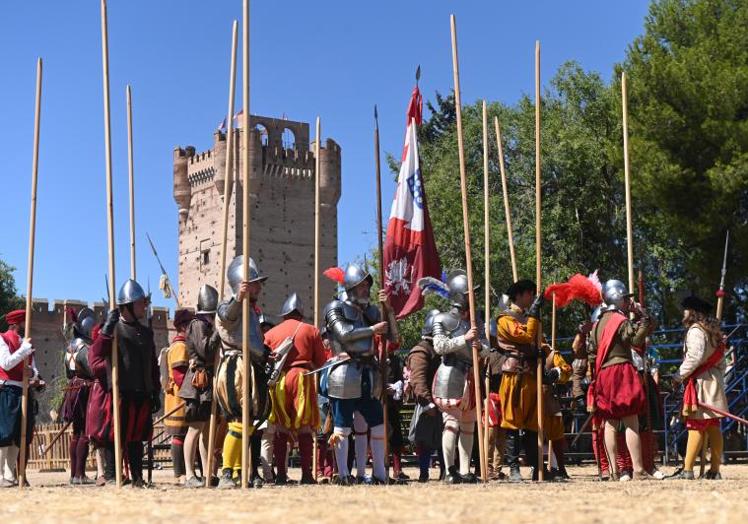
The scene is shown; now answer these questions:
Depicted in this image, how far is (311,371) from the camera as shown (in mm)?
11562

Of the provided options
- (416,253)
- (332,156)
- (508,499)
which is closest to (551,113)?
(416,253)

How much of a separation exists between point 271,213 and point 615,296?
62.2 m

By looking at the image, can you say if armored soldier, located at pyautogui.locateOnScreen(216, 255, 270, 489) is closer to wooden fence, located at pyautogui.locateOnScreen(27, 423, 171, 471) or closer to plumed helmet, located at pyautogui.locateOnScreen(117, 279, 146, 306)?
plumed helmet, located at pyautogui.locateOnScreen(117, 279, 146, 306)

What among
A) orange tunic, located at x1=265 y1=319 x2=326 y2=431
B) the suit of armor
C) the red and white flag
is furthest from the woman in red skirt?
orange tunic, located at x1=265 y1=319 x2=326 y2=431

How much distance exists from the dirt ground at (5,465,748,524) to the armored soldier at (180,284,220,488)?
1.59 metres

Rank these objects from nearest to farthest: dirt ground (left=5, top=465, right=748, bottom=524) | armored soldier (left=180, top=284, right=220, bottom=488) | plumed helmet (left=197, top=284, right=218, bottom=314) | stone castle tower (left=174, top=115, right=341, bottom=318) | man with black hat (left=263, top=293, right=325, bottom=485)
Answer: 1. dirt ground (left=5, top=465, right=748, bottom=524)
2. armored soldier (left=180, top=284, right=220, bottom=488)
3. plumed helmet (left=197, top=284, right=218, bottom=314)
4. man with black hat (left=263, top=293, right=325, bottom=485)
5. stone castle tower (left=174, top=115, right=341, bottom=318)

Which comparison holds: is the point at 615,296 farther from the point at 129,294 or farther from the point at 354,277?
the point at 129,294

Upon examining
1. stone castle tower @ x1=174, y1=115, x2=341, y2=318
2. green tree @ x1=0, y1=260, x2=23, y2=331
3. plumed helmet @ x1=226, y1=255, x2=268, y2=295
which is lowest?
plumed helmet @ x1=226, y1=255, x2=268, y2=295

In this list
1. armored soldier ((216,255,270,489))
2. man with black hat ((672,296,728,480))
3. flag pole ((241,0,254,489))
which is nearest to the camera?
flag pole ((241,0,254,489))

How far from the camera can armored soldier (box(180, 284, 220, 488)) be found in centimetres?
1068

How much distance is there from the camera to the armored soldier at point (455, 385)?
11.0 m

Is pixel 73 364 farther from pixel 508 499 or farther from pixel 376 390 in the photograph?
pixel 508 499

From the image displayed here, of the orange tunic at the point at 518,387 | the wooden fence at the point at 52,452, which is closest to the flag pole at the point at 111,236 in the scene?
the orange tunic at the point at 518,387

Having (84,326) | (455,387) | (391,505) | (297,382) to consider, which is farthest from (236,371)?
(84,326)
